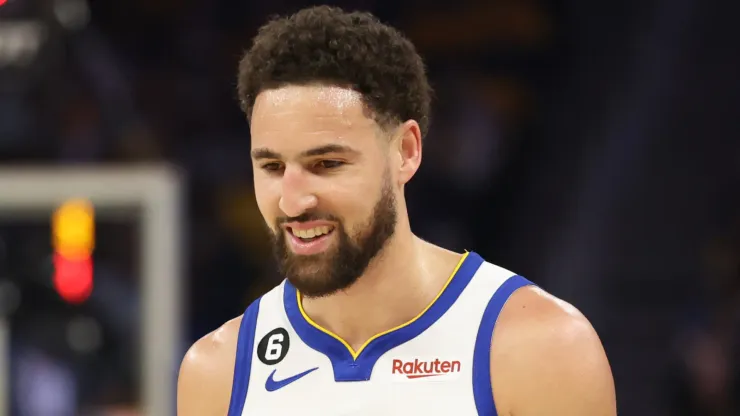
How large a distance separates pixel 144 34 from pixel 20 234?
2.55 meters

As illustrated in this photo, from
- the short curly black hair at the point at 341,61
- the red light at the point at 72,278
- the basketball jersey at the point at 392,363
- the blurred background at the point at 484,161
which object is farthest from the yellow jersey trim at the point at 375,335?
the red light at the point at 72,278

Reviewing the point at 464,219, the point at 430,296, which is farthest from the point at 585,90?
the point at 430,296

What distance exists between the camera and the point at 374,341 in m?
2.73

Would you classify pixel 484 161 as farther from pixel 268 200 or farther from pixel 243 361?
pixel 268 200

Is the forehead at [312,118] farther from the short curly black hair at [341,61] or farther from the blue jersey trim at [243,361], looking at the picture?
the blue jersey trim at [243,361]

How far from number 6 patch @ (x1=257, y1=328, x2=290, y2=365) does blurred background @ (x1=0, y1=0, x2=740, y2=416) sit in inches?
170

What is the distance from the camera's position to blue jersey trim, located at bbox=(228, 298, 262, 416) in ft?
9.05

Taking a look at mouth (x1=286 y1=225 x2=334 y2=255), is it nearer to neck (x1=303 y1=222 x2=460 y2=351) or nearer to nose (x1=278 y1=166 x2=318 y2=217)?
nose (x1=278 y1=166 x2=318 y2=217)

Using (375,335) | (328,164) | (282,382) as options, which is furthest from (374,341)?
(328,164)

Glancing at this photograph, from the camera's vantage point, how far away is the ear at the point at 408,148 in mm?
2674

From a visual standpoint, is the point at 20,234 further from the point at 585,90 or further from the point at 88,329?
the point at 585,90

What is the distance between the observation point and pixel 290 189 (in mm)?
2523

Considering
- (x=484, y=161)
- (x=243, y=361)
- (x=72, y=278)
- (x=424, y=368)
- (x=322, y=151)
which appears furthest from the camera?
(x=484, y=161)

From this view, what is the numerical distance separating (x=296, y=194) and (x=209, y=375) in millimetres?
594
